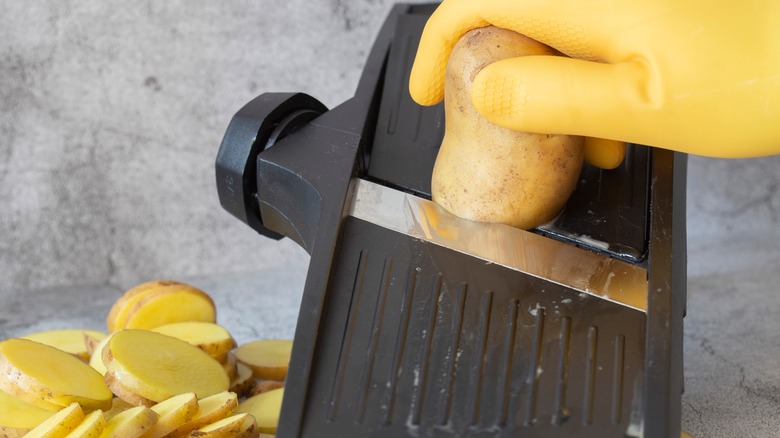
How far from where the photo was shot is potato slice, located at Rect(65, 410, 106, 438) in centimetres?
67

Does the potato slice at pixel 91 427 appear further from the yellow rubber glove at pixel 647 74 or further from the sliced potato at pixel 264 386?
the yellow rubber glove at pixel 647 74

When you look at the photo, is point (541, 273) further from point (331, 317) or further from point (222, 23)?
point (222, 23)

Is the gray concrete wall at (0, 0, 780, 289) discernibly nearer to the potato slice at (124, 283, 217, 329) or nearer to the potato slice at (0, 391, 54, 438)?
the potato slice at (124, 283, 217, 329)

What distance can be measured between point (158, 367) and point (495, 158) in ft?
1.10

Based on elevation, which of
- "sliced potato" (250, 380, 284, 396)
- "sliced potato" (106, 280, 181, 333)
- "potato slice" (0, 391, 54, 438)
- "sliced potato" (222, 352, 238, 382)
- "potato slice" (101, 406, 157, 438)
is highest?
"sliced potato" (106, 280, 181, 333)

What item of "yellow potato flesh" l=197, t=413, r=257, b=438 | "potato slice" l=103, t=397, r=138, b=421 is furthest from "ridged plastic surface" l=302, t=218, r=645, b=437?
"potato slice" l=103, t=397, r=138, b=421

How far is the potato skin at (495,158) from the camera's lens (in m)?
0.65

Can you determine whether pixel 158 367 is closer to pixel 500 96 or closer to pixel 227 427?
pixel 227 427

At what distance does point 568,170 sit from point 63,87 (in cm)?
83

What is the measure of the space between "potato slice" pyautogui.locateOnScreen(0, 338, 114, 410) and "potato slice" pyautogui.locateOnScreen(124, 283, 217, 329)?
0.54 feet

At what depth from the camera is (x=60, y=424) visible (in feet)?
2.24

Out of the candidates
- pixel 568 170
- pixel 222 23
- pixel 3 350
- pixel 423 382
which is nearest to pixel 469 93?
pixel 568 170

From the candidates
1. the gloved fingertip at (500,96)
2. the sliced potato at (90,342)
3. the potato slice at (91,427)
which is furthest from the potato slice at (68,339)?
the gloved fingertip at (500,96)

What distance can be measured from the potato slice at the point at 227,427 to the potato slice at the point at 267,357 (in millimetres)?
193
